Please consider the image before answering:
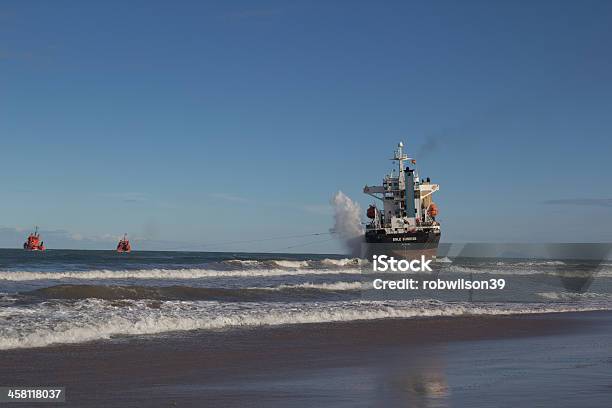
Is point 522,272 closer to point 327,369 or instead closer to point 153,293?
point 153,293

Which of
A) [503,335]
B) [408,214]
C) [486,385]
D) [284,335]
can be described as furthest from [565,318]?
[408,214]

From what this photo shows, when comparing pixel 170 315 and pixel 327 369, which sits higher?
pixel 170 315

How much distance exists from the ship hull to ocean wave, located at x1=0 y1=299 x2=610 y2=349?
38.4 m

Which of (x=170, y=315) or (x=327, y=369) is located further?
(x=170, y=315)

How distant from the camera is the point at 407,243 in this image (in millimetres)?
60469

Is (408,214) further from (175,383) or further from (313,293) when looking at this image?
(175,383)

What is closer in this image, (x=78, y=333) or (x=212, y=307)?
(x=78, y=333)

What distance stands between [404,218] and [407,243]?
143 inches

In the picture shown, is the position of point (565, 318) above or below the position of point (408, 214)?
below

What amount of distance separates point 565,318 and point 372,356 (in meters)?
9.93

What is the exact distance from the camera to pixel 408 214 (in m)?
64.0

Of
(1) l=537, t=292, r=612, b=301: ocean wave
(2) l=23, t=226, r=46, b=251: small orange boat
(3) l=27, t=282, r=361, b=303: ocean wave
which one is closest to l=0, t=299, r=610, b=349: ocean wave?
(3) l=27, t=282, r=361, b=303: ocean wave

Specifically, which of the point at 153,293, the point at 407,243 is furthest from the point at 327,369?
the point at 407,243

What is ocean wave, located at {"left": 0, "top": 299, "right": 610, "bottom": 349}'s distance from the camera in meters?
12.1
